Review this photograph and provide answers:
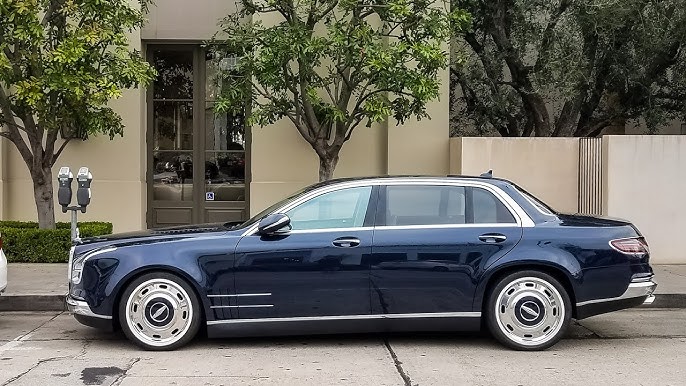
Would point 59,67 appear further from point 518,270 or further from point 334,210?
point 518,270

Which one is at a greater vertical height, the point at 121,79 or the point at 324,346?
the point at 121,79

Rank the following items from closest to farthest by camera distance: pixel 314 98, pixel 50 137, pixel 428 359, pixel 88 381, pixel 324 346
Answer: pixel 88 381, pixel 428 359, pixel 324 346, pixel 314 98, pixel 50 137

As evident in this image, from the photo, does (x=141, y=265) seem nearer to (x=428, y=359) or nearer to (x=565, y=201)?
(x=428, y=359)

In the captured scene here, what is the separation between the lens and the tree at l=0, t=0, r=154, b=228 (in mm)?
10203

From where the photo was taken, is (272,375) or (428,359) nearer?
(272,375)

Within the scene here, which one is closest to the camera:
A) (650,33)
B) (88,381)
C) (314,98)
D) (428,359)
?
(88,381)

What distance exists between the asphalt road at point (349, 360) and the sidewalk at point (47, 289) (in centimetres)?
99

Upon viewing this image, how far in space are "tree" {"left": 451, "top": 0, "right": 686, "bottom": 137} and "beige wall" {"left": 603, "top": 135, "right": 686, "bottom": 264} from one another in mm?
1703

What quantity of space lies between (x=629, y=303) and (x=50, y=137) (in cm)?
862

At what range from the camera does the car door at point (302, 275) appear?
6.80 m

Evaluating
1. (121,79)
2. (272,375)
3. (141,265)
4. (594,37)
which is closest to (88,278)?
(141,265)

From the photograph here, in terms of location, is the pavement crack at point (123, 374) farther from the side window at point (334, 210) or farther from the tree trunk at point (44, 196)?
the tree trunk at point (44, 196)

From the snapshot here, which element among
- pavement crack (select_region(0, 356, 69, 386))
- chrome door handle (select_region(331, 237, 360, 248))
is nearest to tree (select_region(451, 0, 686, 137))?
chrome door handle (select_region(331, 237, 360, 248))

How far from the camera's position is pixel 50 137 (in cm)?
1142
